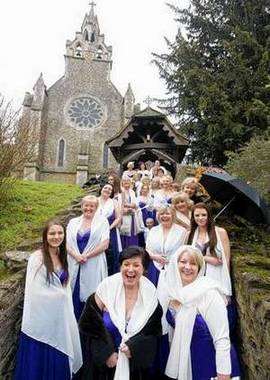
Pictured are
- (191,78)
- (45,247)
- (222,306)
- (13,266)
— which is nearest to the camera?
(222,306)

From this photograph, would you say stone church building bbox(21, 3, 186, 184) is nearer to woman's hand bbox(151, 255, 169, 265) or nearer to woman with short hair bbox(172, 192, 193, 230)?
woman with short hair bbox(172, 192, 193, 230)

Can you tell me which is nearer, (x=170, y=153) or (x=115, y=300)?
(x=115, y=300)

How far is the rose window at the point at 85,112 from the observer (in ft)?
120

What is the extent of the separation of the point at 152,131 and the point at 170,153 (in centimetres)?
108

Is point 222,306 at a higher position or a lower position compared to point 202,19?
lower

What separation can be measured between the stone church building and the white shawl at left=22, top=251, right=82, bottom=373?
2870cm

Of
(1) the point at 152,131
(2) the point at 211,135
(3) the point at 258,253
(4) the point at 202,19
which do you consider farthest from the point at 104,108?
(3) the point at 258,253

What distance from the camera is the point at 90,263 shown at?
522 cm

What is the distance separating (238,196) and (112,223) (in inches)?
86.4

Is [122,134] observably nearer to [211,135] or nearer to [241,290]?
[211,135]

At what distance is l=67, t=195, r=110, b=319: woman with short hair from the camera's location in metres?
5.15

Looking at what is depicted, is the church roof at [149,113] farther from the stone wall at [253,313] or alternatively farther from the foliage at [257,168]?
the stone wall at [253,313]

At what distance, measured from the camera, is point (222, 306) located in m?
3.33

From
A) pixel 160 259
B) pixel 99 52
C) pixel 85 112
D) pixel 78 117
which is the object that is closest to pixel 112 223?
pixel 160 259
